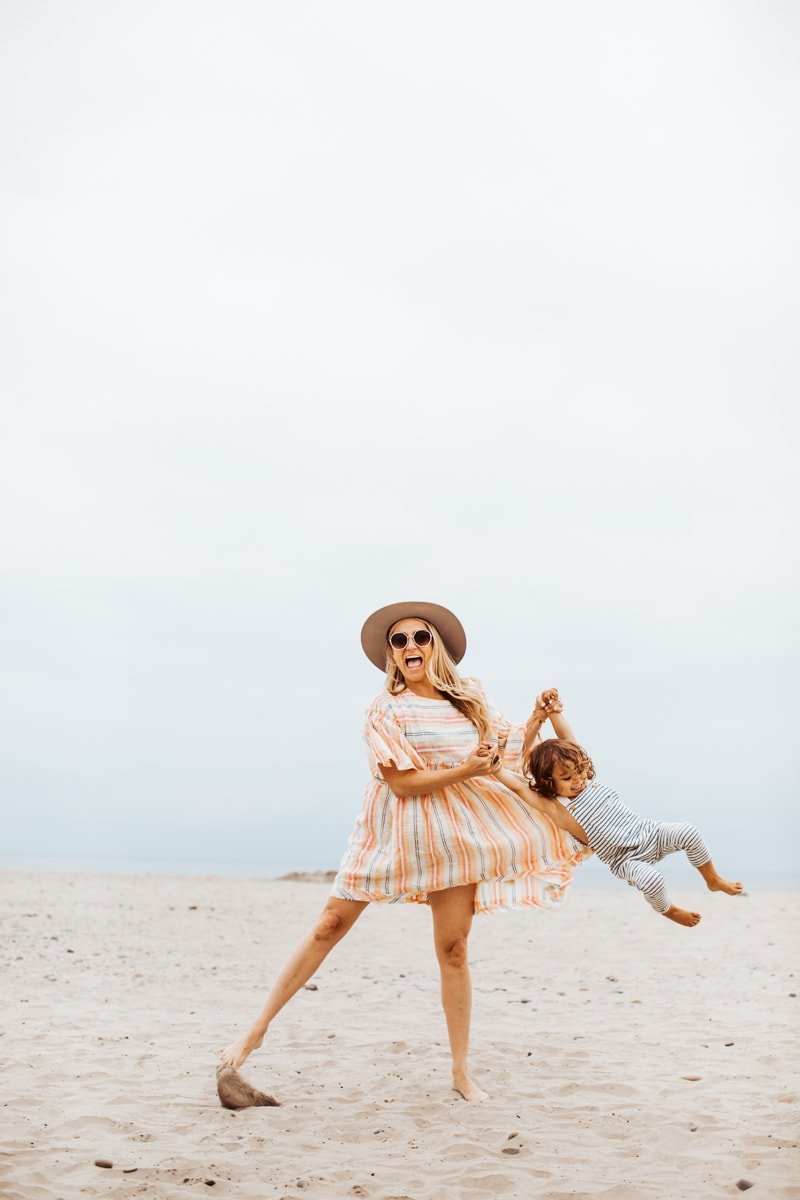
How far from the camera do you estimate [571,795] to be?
502 cm

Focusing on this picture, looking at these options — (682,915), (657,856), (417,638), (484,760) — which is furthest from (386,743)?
(682,915)

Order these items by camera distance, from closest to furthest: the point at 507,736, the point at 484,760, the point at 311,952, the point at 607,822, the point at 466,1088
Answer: the point at 484,760 → the point at 607,822 → the point at 311,952 → the point at 507,736 → the point at 466,1088

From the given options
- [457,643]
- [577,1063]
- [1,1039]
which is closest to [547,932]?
[577,1063]

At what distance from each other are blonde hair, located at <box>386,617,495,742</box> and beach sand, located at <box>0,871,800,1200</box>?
191 cm

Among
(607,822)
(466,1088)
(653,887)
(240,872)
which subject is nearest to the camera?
(653,887)

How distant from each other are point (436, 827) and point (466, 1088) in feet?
5.11

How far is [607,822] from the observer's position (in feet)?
16.2

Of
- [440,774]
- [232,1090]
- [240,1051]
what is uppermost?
[440,774]

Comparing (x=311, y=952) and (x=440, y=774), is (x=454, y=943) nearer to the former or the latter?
(x=311, y=952)

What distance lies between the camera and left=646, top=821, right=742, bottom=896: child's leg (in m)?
4.70

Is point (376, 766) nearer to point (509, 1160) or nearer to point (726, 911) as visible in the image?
point (509, 1160)

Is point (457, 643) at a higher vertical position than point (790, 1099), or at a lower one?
higher

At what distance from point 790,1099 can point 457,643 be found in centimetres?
301

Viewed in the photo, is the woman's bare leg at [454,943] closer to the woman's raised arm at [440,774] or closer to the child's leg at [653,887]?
the woman's raised arm at [440,774]
